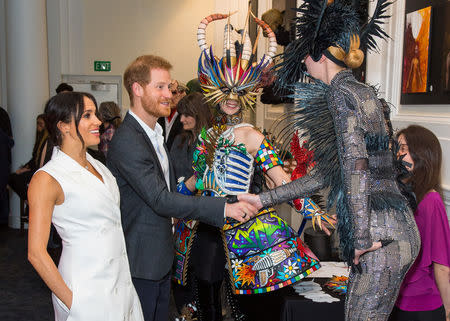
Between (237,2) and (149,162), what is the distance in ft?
17.7

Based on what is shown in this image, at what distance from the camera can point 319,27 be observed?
5.69 ft

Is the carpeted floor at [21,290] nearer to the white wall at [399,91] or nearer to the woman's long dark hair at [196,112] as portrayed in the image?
the woman's long dark hair at [196,112]

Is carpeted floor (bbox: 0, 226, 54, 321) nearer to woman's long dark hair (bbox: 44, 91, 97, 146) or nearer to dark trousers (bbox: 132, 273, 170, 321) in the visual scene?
dark trousers (bbox: 132, 273, 170, 321)

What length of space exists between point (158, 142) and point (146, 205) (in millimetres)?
327

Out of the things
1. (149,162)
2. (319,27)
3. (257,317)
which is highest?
(319,27)

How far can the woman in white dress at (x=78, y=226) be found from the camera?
1645 mm

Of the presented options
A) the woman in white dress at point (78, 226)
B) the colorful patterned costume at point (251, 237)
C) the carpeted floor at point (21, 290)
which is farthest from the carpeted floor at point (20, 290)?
the woman in white dress at point (78, 226)

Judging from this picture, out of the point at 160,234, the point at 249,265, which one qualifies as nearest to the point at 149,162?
the point at 160,234

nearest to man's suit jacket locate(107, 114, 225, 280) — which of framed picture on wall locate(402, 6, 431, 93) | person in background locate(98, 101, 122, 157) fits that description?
framed picture on wall locate(402, 6, 431, 93)

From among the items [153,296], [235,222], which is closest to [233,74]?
[235,222]

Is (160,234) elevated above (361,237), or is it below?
below

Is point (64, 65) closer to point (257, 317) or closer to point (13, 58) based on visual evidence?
point (13, 58)

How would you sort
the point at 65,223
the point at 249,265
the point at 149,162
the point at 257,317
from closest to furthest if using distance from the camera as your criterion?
the point at 65,223
the point at 149,162
the point at 249,265
the point at 257,317

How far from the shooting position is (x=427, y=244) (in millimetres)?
2039
